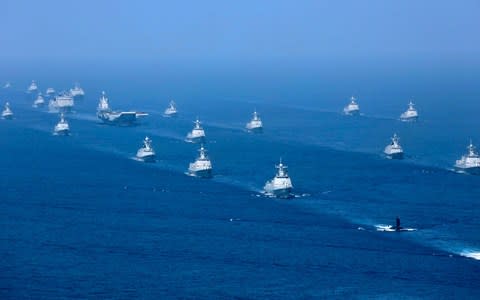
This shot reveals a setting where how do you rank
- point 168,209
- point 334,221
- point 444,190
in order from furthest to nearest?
point 444,190
point 168,209
point 334,221

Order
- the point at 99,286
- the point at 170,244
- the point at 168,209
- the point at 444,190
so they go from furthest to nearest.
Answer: the point at 444,190 → the point at 168,209 → the point at 170,244 → the point at 99,286

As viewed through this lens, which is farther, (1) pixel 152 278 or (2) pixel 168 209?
(2) pixel 168 209

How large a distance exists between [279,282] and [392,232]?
28.9 meters

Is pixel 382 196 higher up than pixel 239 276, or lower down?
higher up

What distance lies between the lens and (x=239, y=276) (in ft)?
451

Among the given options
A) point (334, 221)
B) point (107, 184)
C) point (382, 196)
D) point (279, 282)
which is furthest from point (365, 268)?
point (107, 184)

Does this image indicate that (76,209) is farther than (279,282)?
Yes

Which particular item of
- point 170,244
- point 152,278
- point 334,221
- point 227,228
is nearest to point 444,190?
point 334,221

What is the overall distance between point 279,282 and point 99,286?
21696 millimetres

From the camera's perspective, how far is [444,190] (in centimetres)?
18850

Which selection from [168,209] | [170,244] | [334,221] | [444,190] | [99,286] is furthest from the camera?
[444,190]

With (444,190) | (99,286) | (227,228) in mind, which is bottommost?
(99,286)

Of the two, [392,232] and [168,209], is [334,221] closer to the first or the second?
[392,232]

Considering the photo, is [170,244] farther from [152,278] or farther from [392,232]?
[392,232]
